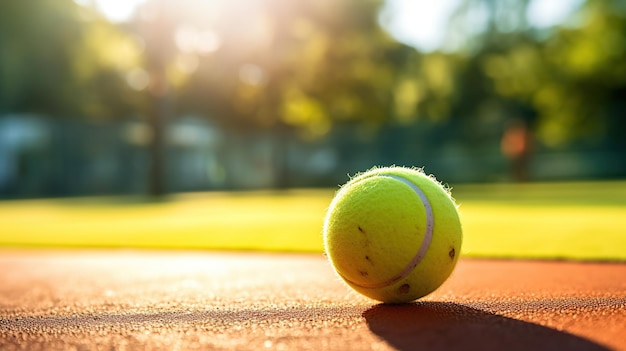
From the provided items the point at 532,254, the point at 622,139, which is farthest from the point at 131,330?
the point at 622,139

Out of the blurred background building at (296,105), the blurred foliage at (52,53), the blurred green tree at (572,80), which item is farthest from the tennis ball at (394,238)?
the blurred foliage at (52,53)

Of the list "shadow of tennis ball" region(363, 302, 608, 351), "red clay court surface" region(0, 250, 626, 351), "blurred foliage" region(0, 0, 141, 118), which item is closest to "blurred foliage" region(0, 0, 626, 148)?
"blurred foliage" region(0, 0, 141, 118)

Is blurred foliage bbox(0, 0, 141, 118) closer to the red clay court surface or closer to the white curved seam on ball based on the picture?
the red clay court surface

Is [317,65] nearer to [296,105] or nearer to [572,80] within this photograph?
[296,105]

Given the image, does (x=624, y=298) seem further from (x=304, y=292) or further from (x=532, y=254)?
(x=532, y=254)

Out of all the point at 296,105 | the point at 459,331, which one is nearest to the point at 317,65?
the point at 296,105

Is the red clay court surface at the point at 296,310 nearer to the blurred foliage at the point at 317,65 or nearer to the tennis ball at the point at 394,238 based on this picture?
the tennis ball at the point at 394,238
